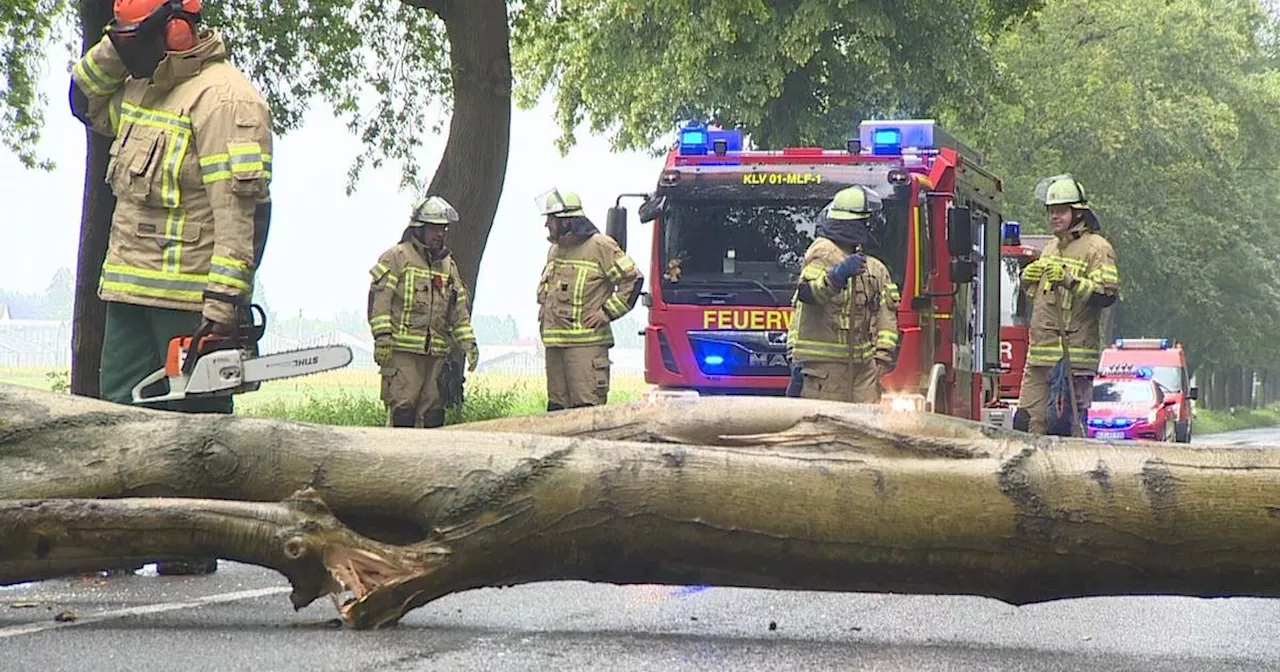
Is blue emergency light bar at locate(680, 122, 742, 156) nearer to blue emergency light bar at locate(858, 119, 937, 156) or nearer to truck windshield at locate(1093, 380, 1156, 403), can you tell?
blue emergency light bar at locate(858, 119, 937, 156)

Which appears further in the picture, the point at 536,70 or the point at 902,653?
the point at 536,70

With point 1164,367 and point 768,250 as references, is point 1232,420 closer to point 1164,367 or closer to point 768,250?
point 1164,367

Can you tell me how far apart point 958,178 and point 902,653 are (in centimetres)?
960

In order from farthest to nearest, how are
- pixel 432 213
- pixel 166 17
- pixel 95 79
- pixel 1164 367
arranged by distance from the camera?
1. pixel 1164 367
2. pixel 432 213
3. pixel 95 79
4. pixel 166 17

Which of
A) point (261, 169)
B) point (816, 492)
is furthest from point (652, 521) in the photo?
point (261, 169)

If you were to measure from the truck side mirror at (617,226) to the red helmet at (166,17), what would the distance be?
769 cm

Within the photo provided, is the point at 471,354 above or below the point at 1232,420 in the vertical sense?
above

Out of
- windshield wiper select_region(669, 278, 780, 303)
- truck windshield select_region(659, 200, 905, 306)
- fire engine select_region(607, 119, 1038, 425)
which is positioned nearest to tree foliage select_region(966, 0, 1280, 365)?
fire engine select_region(607, 119, 1038, 425)

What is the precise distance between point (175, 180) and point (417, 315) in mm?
5408

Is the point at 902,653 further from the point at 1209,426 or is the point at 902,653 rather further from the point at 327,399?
the point at 1209,426

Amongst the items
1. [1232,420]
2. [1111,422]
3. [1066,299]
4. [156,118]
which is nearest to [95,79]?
[156,118]

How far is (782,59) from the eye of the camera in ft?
87.4

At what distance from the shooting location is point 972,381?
51.3 feet

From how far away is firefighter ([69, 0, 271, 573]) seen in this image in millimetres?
6707
